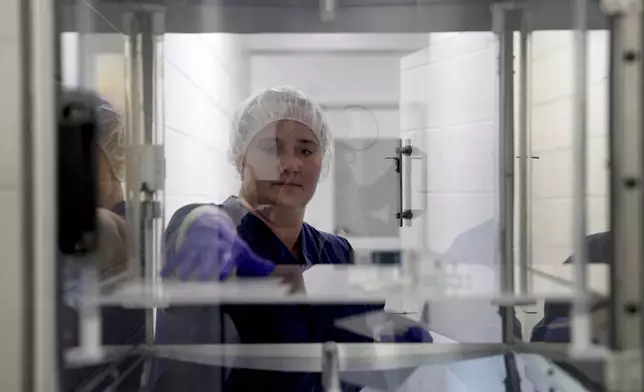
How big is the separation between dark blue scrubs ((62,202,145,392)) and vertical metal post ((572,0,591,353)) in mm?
625

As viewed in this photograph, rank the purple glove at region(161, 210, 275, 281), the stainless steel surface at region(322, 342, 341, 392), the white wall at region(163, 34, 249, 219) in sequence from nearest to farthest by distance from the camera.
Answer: the stainless steel surface at region(322, 342, 341, 392), the purple glove at region(161, 210, 275, 281), the white wall at region(163, 34, 249, 219)

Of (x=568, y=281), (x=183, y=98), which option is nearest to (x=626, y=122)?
(x=568, y=281)

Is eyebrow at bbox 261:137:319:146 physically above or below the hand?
above

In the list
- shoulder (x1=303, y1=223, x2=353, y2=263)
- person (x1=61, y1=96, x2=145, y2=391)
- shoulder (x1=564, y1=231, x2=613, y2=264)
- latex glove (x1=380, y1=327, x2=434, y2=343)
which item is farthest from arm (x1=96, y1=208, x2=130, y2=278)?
shoulder (x1=564, y1=231, x2=613, y2=264)

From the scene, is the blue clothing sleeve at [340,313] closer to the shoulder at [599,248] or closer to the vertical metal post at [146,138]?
the vertical metal post at [146,138]

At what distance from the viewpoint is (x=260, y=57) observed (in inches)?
44.2

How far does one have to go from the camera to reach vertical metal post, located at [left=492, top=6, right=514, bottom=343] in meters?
1.08

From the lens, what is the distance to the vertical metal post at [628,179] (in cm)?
65

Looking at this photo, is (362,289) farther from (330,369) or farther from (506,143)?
(506,143)

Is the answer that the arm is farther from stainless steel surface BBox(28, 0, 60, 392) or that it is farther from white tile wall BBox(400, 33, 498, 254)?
white tile wall BBox(400, 33, 498, 254)

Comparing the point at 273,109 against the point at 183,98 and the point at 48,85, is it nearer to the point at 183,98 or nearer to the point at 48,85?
the point at 183,98

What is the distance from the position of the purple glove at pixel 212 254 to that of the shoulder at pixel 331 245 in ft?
0.35

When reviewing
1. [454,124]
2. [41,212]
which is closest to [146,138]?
[41,212]

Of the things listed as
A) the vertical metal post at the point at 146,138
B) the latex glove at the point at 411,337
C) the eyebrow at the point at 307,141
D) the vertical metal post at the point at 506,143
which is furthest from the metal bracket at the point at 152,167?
the vertical metal post at the point at 506,143
